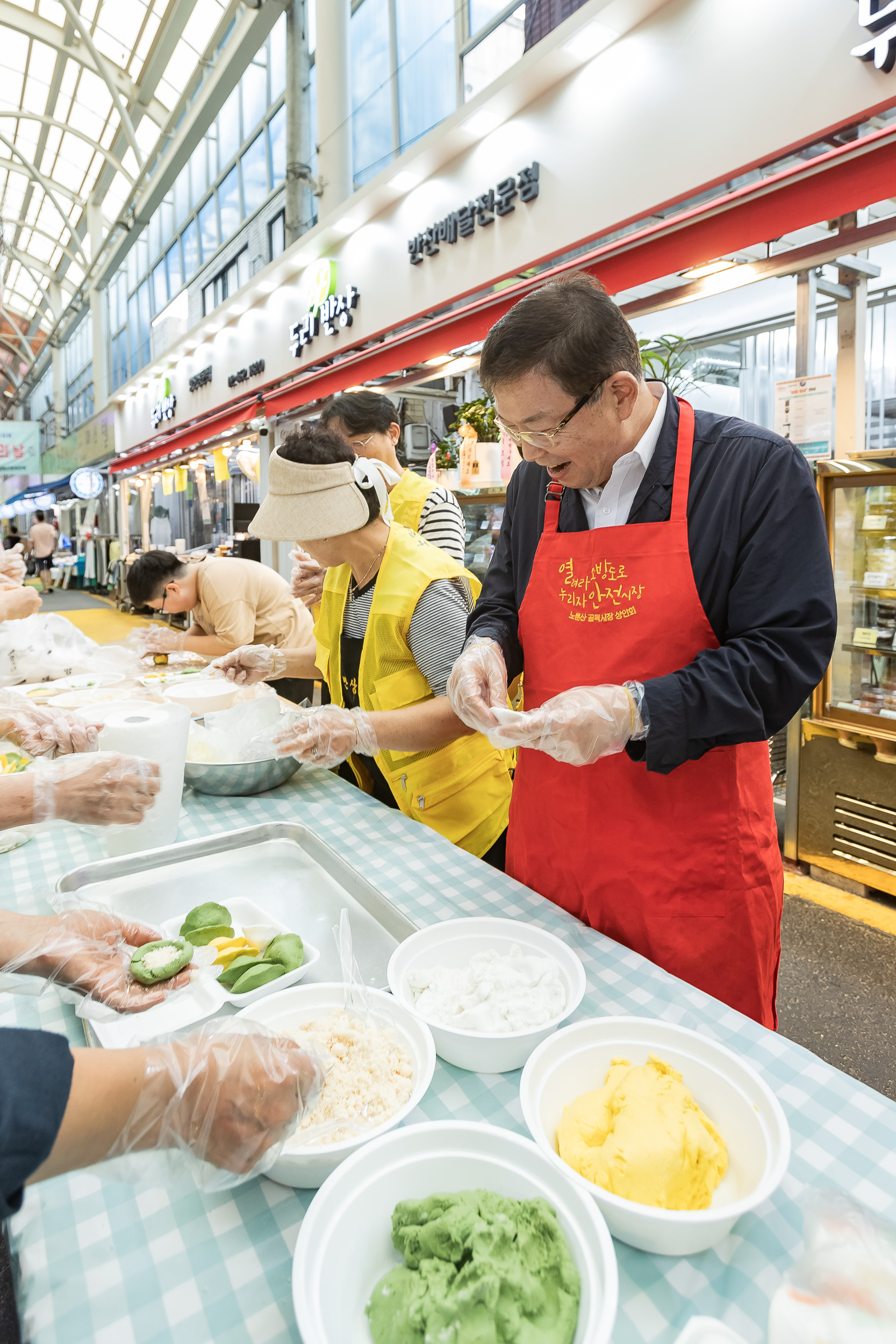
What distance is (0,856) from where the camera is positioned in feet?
5.47

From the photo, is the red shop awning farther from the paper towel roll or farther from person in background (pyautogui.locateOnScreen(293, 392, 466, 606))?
the paper towel roll

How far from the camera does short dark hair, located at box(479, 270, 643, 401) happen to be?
1.28m

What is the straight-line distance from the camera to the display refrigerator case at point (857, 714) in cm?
335


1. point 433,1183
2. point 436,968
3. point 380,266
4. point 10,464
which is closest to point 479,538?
point 380,266

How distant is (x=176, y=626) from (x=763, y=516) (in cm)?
1174

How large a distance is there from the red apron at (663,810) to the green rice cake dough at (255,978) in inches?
25.8

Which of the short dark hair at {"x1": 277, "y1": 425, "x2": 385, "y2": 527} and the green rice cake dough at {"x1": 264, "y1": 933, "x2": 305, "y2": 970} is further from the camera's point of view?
the short dark hair at {"x1": 277, "y1": 425, "x2": 385, "y2": 527}

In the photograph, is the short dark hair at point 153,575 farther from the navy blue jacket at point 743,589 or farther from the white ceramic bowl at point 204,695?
the navy blue jacket at point 743,589

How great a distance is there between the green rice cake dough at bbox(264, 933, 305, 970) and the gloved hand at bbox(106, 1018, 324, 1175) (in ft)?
1.31

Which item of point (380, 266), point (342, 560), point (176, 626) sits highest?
point (380, 266)

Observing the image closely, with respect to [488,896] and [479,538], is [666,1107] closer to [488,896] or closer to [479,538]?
[488,896]

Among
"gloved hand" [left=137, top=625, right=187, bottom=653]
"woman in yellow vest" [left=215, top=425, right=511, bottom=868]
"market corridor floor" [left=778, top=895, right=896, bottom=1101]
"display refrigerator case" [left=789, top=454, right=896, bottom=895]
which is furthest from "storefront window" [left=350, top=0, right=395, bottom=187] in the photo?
"market corridor floor" [left=778, top=895, right=896, bottom=1101]

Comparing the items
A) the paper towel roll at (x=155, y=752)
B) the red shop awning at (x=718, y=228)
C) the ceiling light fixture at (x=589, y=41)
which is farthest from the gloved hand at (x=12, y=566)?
the ceiling light fixture at (x=589, y=41)

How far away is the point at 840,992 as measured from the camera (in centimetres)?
276
